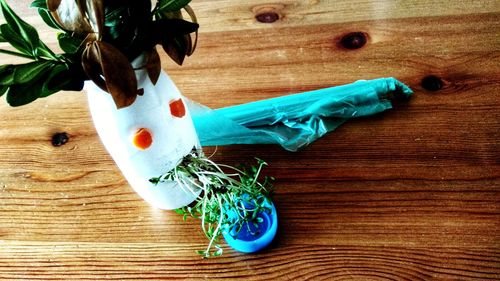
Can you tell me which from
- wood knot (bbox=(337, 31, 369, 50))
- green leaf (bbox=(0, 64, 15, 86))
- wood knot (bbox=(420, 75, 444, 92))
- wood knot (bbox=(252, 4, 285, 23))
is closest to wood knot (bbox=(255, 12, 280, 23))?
wood knot (bbox=(252, 4, 285, 23))

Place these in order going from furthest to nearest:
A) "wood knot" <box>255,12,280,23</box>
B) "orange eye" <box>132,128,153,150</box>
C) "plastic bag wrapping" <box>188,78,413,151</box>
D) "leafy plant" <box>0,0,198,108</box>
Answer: "wood knot" <box>255,12,280,23</box>
"plastic bag wrapping" <box>188,78,413,151</box>
"orange eye" <box>132,128,153,150</box>
"leafy plant" <box>0,0,198,108</box>

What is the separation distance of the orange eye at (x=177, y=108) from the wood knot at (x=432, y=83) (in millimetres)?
371

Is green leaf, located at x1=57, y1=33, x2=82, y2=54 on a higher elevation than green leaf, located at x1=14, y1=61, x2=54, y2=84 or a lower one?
higher

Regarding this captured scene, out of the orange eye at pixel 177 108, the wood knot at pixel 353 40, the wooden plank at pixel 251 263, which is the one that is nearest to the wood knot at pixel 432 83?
the wood knot at pixel 353 40

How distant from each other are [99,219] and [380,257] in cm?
36

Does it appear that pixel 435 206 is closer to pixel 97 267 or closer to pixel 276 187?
pixel 276 187

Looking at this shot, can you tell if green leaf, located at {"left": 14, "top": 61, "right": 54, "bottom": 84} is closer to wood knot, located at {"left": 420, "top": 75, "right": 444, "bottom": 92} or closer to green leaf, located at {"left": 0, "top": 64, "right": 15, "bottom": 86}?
green leaf, located at {"left": 0, "top": 64, "right": 15, "bottom": 86}

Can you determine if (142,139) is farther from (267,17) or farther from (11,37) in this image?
(267,17)

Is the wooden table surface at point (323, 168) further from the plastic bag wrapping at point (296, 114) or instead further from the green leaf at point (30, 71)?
the green leaf at point (30, 71)

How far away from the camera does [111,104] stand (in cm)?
49

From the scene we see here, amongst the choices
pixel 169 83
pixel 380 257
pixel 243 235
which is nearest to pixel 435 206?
pixel 380 257

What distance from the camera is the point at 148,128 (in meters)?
0.51

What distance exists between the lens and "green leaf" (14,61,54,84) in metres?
0.42

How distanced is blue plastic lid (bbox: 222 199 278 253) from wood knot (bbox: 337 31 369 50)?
1.08ft
